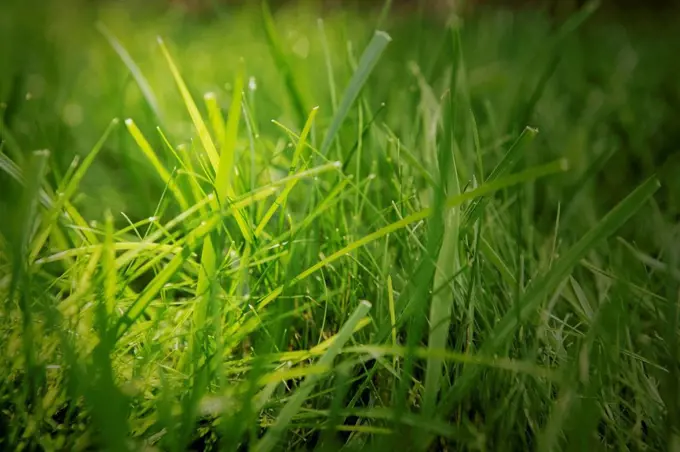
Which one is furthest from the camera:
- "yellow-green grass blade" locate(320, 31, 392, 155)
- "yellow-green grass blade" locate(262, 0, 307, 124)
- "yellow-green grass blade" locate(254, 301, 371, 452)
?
"yellow-green grass blade" locate(262, 0, 307, 124)

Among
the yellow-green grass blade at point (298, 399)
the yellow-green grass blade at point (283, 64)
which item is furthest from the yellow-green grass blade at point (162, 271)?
the yellow-green grass blade at point (283, 64)

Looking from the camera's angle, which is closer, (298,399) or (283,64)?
(298,399)

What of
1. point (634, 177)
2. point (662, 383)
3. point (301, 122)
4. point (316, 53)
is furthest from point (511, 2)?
point (662, 383)

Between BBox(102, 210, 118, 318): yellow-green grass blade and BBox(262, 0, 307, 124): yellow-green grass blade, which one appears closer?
BBox(102, 210, 118, 318): yellow-green grass blade

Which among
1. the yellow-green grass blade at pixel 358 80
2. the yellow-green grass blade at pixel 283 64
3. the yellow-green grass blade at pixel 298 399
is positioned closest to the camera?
the yellow-green grass blade at pixel 298 399

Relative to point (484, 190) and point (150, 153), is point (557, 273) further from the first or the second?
point (150, 153)

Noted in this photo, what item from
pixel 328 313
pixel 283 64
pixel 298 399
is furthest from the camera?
pixel 283 64

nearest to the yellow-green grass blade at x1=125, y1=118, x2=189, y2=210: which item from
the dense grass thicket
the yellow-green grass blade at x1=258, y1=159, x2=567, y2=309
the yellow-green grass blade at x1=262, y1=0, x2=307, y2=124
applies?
the dense grass thicket

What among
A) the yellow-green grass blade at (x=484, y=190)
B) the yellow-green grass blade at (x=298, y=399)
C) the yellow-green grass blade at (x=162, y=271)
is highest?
the yellow-green grass blade at (x=484, y=190)

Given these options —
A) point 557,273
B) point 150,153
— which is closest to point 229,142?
point 150,153

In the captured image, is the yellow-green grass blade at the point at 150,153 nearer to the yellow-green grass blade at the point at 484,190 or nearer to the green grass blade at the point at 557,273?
the yellow-green grass blade at the point at 484,190

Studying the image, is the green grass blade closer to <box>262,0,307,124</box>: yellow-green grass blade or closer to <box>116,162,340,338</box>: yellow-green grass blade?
<box>116,162,340,338</box>: yellow-green grass blade

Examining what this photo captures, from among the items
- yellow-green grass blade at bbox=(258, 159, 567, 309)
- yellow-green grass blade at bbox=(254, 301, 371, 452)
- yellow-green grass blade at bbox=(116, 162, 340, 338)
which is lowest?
yellow-green grass blade at bbox=(254, 301, 371, 452)
